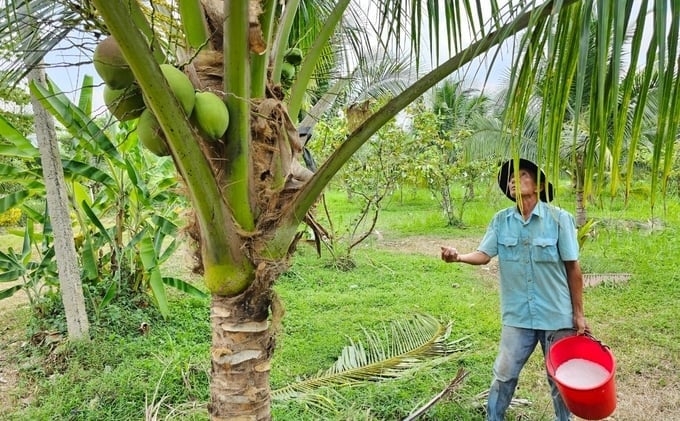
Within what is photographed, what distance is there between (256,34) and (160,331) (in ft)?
11.0

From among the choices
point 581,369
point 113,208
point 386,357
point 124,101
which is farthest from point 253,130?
point 113,208

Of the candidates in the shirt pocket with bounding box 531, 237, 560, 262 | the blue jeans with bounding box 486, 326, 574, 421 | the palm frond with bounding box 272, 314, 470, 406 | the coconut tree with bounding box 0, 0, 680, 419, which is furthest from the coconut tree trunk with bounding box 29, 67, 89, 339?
the shirt pocket with bounding box 531, 237, 560, 262

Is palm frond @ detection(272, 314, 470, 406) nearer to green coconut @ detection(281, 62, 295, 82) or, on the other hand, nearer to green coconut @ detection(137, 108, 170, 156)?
green coconut @ detection(281, 62, 295, 82)

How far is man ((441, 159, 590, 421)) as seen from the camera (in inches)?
96.7

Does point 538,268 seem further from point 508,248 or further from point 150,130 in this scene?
point 150,130

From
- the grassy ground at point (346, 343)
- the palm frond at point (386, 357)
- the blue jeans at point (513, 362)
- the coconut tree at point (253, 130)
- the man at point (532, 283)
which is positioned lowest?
the grassy ground at point (346, 343)

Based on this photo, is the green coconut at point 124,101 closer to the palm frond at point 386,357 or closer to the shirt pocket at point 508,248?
the palm frond at point 386,357

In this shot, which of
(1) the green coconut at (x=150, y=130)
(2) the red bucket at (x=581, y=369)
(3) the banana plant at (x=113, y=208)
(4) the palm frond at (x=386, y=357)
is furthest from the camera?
(3) the banana plant at (x=113, y=208)

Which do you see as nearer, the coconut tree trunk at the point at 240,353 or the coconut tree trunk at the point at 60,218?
the coconut tree trunk at the point at 240,353

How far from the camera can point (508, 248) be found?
2.60 metres

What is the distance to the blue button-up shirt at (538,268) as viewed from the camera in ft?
8.05

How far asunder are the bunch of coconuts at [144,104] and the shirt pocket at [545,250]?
5.68ft

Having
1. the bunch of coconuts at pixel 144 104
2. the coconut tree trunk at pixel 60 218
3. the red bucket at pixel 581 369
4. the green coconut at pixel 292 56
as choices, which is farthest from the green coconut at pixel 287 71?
the coconut tree trunk at pixel 60 218

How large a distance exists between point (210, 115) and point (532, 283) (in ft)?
6.09
